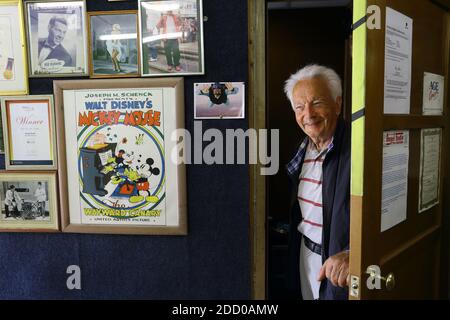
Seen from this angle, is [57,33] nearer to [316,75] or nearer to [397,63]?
[316,75]

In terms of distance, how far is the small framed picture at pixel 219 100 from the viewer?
153cm

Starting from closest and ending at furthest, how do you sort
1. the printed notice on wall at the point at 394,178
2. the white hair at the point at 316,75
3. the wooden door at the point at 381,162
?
1. the wooden door at the point at 381,162
2. the printed notice on wall at the point at 394,178
3. the white hair at the point at 316,75

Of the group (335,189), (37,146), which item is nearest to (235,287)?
(335,189)

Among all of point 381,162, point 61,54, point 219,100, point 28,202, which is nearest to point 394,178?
point 381,162

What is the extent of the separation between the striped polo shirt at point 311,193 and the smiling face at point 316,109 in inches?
2.3

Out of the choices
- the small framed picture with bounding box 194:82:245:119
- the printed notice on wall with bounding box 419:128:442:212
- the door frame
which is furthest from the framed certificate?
the printed notice on wall with bounding box 419:128:442:212

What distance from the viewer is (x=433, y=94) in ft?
4.48

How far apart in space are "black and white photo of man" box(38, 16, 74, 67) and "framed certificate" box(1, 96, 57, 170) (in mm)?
197

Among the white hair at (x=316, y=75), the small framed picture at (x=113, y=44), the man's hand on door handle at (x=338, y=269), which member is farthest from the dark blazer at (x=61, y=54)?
the man's hand on door handle at (x=338, y=269)

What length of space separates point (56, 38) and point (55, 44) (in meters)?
0.03

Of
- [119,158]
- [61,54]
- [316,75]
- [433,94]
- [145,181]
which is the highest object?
Answer: [61,54]

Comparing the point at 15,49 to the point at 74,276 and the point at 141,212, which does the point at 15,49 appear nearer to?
the point at 141,212

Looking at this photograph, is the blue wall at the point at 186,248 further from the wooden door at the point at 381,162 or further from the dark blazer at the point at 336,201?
the wooden door at the point at 381,162
